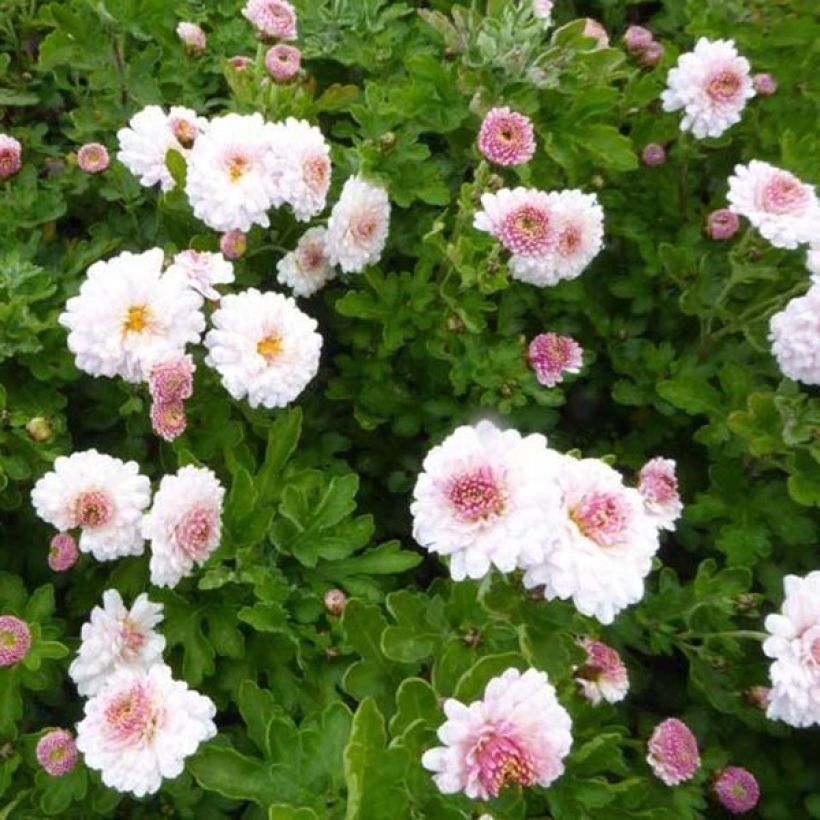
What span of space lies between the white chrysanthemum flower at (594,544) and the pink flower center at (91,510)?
0.70m

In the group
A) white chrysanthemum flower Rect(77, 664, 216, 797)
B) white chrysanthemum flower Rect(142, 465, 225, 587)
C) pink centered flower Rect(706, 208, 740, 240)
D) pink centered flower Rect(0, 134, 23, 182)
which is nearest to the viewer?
white chrysanthemum flower Rect(77, 664, 216, 797)

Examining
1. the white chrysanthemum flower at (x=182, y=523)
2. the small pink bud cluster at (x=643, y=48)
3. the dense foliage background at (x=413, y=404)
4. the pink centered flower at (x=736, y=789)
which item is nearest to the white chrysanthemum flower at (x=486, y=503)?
the dense foliage background at (x=413, y=404)

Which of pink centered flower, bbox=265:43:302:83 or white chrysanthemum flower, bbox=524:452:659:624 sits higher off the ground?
pink centered flower, bbox=265:43:302:83

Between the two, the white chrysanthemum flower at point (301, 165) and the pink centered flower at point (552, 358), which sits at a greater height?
the white chrysanthemum flower at point (301, 165)

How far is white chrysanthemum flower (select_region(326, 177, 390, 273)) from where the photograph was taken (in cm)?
173

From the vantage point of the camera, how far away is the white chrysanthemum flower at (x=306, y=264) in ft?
6.05

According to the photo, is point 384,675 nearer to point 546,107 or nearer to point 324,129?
point 546,107

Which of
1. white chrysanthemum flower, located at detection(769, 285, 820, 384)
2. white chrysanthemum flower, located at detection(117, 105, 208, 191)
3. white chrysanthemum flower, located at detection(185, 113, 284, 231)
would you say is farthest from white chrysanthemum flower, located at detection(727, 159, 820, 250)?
white chrysanthemum flower, located at detection(117, 105, 208, 191)

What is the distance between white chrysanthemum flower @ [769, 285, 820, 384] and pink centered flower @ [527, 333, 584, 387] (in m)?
0.37

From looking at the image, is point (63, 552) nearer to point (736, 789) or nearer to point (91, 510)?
point (91, 510)

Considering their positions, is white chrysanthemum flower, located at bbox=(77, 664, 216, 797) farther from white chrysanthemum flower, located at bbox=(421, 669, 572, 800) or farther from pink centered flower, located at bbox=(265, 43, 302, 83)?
pink centered flower, located at bbox=(265, 43, 302, 83)

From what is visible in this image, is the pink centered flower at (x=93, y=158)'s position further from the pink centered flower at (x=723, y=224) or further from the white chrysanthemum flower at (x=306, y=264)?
the pink centered flower at (x=723, y=224)

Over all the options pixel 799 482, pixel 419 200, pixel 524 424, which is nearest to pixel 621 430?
pixel 524 424

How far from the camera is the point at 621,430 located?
2279 mm
